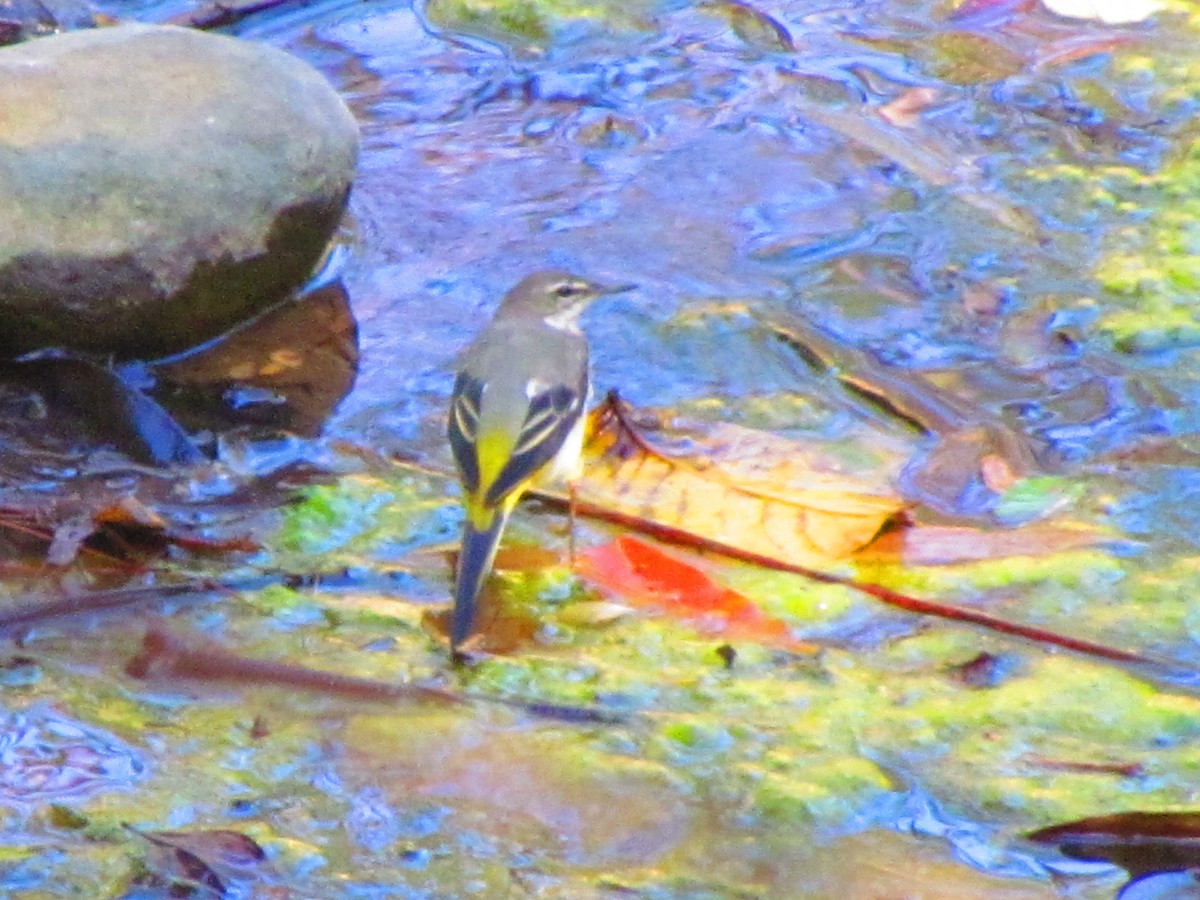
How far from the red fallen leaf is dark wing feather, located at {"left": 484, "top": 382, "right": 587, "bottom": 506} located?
0.93 ft

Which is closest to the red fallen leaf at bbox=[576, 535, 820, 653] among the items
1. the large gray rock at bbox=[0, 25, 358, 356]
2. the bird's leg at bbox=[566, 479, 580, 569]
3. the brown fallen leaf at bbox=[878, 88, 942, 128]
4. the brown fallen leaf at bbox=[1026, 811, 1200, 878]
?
the bird's leg at bbox=[566, 479, 580, 569]

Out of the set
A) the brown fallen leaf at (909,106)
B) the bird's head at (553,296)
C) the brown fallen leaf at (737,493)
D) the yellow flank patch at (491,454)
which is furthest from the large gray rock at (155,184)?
the brown fallen leaf at (909,106)

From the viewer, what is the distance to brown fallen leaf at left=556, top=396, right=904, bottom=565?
470 centimetres

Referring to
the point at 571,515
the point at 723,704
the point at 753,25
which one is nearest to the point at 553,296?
the point at 571,515

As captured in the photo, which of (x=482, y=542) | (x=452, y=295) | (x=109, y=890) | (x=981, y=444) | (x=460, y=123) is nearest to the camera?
(x=109, y=890)

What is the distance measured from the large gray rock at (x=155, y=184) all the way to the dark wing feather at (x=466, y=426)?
44.0 inches

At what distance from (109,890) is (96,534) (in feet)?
4.43

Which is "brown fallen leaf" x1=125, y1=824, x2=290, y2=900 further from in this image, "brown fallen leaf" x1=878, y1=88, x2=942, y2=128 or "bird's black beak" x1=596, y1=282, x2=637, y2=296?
"brown fallen leaf" x1=878, y1=88, x2=942, y2=128

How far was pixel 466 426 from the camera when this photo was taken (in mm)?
4723

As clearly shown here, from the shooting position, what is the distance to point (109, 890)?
11.2 ft

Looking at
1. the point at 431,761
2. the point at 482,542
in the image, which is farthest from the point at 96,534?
the point at 431,761

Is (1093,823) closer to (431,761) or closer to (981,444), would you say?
(431,761)

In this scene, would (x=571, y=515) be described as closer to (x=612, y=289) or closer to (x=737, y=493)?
(x=737, y=493)

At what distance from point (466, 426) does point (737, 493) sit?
2.36 feet
